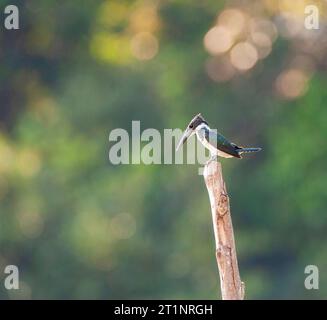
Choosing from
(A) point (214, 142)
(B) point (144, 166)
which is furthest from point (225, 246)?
(B) point (144, 166)

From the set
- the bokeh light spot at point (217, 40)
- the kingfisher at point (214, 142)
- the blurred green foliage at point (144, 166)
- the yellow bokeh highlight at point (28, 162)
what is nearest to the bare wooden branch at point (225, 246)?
the kingfisher at point (214, 142)

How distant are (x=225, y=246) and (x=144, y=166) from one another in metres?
11.0

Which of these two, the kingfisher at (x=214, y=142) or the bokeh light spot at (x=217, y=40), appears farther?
the bokeh light spot at (x=217, y=40)

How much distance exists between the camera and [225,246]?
6.67 m

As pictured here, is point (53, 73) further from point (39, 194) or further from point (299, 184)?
point (299, 184)

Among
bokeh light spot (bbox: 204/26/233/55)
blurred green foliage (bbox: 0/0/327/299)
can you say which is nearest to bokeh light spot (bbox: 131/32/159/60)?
blurred green foliage (bbox: 0/0/327/299)

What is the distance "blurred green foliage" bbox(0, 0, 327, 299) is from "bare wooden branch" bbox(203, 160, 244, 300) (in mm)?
9838

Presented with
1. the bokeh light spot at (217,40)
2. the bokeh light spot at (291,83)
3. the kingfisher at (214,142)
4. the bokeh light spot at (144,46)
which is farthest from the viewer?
the bokeh light spot at (144,46)

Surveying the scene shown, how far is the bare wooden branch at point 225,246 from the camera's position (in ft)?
21.8

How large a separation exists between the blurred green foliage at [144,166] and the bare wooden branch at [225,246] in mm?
9838

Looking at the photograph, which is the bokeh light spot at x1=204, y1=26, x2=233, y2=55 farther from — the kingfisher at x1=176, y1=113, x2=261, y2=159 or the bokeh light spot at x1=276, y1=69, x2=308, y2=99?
the kingfisher at x1=176, y1=113, x2=261, y2=159

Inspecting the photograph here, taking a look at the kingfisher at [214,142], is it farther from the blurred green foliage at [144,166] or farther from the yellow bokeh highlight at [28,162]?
the yellow bokeh highlight at [28,162]

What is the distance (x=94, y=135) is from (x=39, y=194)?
135 cm

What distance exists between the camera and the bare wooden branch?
6.64m
